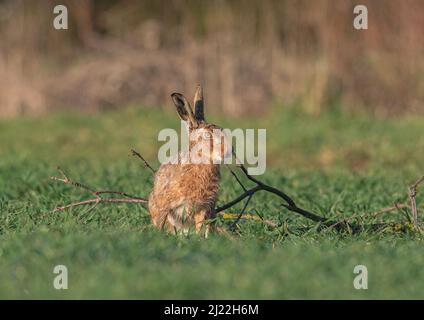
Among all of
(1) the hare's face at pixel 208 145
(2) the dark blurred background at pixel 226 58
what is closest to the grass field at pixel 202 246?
(1) the hare's face at pixel 208 145

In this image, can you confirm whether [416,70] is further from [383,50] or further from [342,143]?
[342,143]

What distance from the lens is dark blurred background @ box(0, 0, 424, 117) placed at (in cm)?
1755

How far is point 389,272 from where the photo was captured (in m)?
5.52

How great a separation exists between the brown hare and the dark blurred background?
10207 mm

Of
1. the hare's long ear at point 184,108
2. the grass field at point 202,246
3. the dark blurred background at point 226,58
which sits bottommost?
the grass field at point 202,246

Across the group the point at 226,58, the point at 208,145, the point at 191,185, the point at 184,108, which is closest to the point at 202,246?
the point at 191,185

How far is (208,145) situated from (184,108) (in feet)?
1.15

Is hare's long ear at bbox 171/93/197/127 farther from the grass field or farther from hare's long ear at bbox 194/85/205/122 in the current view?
the grass field

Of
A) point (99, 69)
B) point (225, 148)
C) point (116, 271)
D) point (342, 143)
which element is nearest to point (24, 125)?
point (99, 69)

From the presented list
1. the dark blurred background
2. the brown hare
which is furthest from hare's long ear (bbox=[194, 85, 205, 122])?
the dark blurred background

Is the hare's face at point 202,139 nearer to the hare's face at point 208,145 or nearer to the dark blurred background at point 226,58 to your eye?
the hare's face at point 208,145

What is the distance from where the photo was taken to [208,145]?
676 cm

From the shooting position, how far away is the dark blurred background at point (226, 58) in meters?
17.5

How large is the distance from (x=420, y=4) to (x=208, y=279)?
44.1 feet
